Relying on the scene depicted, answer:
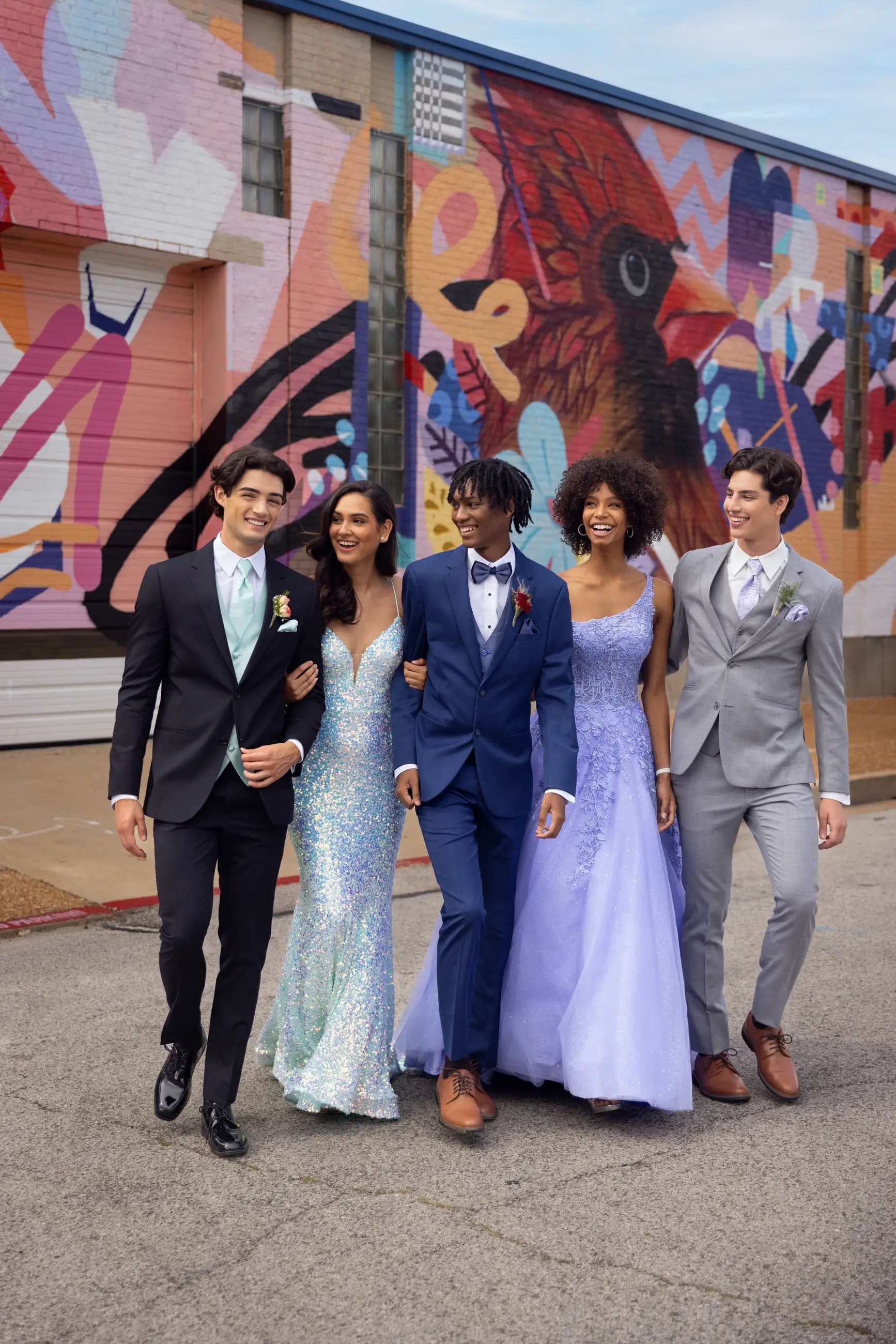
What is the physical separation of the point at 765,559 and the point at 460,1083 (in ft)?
6.80

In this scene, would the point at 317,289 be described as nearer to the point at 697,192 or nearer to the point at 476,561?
the point at 697,192

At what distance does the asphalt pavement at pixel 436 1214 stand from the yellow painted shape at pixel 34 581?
22.0 ft

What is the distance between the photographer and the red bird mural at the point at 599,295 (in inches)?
587

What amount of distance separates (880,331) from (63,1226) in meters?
18.4

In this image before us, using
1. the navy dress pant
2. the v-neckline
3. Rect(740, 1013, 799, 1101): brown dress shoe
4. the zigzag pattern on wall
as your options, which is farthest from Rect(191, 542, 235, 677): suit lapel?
the zigzag pattern on wall

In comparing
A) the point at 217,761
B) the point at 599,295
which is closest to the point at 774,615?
the point at 217,761

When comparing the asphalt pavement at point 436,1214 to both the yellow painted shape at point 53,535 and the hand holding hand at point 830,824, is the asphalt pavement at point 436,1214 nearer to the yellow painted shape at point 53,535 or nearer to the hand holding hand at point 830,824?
the hand holding hand at point 830,824

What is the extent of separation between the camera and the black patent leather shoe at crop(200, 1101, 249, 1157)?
4.22 meters

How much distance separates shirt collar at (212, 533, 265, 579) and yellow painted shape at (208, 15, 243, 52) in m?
9.50

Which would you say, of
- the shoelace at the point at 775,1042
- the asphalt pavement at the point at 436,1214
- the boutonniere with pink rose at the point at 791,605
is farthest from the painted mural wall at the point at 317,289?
the shoelace at the point at 775,1042

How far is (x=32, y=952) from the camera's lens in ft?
21.9

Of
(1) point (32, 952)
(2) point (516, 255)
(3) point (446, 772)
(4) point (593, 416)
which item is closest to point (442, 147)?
(2) point (516, 255)

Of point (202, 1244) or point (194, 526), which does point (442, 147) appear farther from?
point (202, 1244)

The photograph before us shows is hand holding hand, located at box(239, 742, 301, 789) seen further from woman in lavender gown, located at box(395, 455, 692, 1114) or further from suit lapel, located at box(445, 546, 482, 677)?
woman in lavender gown, located at box(395, 455, 692, 1114)
